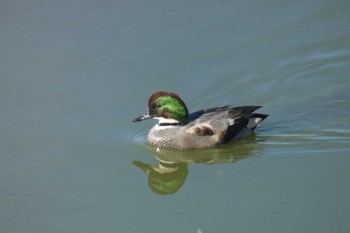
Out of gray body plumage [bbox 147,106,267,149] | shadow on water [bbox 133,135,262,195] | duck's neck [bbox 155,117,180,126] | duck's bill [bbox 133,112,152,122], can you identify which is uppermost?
duck's bill [bbox 133,112,152,122]

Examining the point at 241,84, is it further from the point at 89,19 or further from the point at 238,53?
the point at 89,19

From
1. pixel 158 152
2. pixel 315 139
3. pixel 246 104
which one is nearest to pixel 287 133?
pixel 315 139

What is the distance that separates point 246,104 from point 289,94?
2.52 feet

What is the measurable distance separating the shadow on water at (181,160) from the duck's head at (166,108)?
501 mm

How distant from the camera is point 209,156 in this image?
988cm

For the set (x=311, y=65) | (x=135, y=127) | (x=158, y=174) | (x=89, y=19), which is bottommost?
(x=158, y=174)

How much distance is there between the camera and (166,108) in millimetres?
10086

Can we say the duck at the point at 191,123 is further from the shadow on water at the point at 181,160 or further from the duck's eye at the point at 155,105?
the shadow on water at the point at 181,160

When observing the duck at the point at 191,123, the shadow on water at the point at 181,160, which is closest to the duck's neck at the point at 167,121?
the duck at the point at 191,123

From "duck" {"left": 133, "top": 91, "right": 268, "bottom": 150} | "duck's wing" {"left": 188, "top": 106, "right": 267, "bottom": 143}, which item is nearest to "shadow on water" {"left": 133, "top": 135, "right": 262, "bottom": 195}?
"duck" {"left": 133, "top": 91, "right": 268, "bottom": 150}

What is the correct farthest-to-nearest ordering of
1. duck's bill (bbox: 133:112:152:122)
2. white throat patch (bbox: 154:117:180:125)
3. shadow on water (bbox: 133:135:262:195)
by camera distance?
white throat patch (bbox: 154:117:180:125) < duck's bill (bbox: 133:112:152:122) < shadow on water (bbox: 133:135:262:195)

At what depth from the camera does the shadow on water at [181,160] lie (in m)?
9.12

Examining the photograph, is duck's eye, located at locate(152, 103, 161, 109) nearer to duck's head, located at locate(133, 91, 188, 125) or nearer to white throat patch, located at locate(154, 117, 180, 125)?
duck's head, located at locate(133, 91, 188, 125)

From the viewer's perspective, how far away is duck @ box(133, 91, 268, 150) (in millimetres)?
10039
